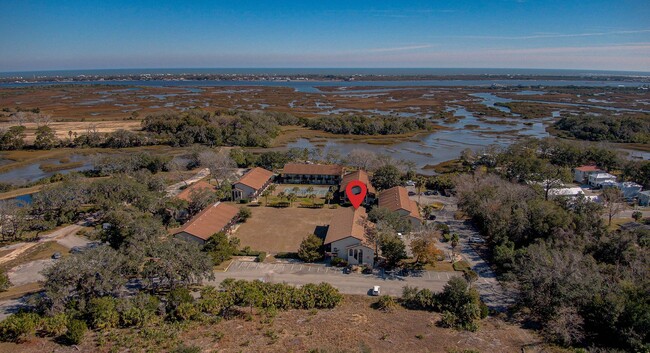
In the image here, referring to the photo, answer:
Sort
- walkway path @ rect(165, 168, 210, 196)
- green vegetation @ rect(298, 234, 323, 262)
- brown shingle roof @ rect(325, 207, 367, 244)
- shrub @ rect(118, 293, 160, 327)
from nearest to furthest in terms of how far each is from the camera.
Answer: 1. shrub @ rect(118, 293, 160, 327)
2. green vegetation @ rect(298, 234, 323, 262)
3. brown shingle roof @ rect(325, 207, 367, 244)
4. walkway path @ rect(165, 168, 210, 196)

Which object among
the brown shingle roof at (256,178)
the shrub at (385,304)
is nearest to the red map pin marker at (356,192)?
the brown shingle roof at (256,178)

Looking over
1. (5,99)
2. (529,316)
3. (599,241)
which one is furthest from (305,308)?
(5,99)

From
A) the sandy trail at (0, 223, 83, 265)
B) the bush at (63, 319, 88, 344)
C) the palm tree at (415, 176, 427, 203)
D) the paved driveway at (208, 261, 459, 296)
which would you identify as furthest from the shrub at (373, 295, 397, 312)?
the sandy trail at (0, 223, 83, 265)

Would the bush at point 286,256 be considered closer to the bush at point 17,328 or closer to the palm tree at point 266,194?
the palm tree at point 266,194

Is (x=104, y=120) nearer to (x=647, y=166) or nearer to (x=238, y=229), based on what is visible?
(x=238, y=229)

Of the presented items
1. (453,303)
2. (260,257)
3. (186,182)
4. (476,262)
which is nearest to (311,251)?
(260,257)

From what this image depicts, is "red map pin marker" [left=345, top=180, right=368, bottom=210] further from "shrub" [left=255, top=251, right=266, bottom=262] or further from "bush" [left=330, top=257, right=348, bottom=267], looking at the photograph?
"shrub" [left=255, top=251, right=266, bottom=262]

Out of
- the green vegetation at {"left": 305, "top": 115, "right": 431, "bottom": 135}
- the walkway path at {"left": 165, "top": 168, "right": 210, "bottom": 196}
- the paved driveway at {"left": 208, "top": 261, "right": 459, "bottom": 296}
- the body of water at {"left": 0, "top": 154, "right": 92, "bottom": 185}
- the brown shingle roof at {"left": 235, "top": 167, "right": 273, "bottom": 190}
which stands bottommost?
the paved driveway at {"left": 208, "top": 261, "right": 459, "bottom": 296}
